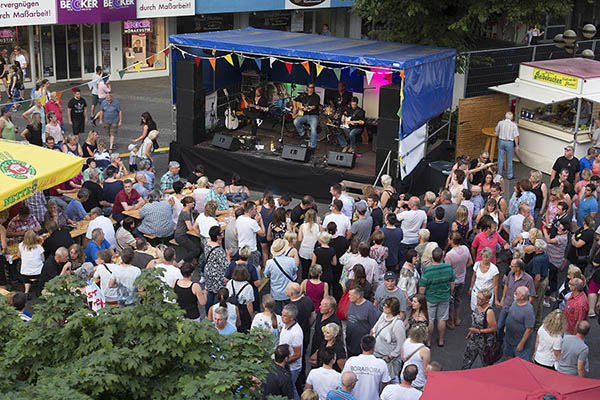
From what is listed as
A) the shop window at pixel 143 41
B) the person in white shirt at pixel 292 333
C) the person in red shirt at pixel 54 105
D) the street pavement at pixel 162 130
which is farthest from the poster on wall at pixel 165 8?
the person in white shirt at pixel 292 333

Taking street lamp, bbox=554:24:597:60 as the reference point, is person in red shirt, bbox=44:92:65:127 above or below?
below

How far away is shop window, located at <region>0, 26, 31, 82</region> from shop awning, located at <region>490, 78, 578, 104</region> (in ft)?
45.2

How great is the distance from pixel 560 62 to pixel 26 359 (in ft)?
50.9

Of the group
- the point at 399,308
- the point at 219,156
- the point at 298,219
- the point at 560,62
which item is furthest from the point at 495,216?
the point at 560,62

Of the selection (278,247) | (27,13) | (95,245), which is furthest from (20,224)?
(27,13)

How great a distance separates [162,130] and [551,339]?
45.7ft

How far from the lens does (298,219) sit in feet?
39.1

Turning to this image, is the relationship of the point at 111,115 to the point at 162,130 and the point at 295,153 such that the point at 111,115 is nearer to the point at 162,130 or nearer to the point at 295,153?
the point at 162,130

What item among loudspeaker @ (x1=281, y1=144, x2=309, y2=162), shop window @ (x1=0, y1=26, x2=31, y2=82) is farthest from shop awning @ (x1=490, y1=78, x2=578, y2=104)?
shop window @ (x1=0, y1=26, x2=31, y2=82)

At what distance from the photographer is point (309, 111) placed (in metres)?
17.8

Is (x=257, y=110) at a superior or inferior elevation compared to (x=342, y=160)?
superior

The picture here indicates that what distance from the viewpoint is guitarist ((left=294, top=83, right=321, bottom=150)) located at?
57.9 ft

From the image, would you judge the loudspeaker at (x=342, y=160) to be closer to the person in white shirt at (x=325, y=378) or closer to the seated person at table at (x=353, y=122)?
the seated person at table at (x=353, y=122)

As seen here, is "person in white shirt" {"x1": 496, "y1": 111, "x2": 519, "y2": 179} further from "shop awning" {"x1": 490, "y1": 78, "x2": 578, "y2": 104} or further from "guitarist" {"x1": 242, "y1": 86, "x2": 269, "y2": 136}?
"guitarist" {"x1": 242, "y1": 86, "x2": 269, "y2": 136}
